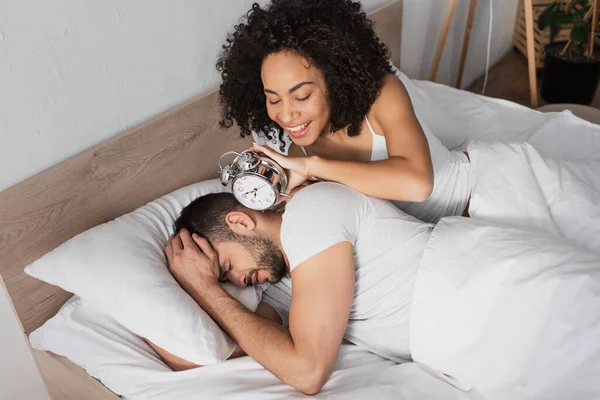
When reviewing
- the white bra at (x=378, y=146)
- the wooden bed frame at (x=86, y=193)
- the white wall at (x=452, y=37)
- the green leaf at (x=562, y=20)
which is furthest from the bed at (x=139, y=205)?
the green leaf at (x=562, y=20)

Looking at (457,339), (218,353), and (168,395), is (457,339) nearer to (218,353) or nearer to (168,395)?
(218,353)

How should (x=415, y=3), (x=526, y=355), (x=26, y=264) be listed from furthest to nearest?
1. (x=415, y=3)
2. (x=26, y=264)
3. (x=526, y=355)

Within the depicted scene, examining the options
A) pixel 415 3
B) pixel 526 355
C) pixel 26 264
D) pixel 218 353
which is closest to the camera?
pixel 526 355

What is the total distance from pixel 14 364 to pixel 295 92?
90 centimetres

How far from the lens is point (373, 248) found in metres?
1.18

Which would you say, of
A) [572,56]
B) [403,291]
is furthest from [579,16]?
[403,291]

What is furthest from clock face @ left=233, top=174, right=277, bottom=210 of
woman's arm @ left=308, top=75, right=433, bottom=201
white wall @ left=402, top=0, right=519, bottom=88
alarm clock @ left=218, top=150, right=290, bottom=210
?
white wall @ left=402, top=0, right=519, bottom=88

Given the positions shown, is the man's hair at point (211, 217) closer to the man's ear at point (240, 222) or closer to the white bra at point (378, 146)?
the man's ear at point (240, 222)

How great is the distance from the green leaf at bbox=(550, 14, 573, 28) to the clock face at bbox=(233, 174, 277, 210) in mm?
2020

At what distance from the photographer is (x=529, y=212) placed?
1400mm

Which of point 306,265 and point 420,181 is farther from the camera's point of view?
point 420,181

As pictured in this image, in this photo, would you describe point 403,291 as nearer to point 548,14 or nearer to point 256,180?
point 256,180

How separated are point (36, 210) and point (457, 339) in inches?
35.7

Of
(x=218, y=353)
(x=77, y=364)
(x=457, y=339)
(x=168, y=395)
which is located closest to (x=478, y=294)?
(x=457, y=339)
